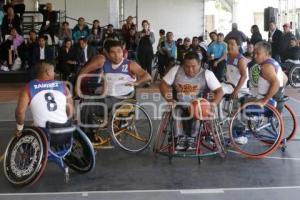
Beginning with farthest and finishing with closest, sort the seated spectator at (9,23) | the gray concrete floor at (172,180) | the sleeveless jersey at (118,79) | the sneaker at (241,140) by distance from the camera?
1. the seated spectator at (9,23)
2. the sleeveless jersey at (118,79)
3. the sneaker at (241,140)
4. the gray concrete floor at (172,180)

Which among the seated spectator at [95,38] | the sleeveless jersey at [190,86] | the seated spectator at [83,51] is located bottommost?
the sleeveless jersey at [190,86]

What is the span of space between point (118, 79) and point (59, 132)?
1471mm

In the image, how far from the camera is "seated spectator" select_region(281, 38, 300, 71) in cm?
1225

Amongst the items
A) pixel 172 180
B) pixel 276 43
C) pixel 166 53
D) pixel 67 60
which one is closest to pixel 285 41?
pixel 276 43

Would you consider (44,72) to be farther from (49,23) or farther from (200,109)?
(49,23)

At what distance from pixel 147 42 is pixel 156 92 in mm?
2033

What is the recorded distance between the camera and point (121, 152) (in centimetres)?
571

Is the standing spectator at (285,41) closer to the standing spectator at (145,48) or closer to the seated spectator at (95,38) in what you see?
the standing spectator at (145,48)

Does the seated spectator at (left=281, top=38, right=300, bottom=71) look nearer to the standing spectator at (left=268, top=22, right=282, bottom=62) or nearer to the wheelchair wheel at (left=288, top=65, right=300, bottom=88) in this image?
the wheelchair wheel at (left=288, top=65, right=300, bottom=88)

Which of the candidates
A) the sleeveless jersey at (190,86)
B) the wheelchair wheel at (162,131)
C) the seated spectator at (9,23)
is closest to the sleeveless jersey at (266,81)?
the sleeveless jersey at (190,86)

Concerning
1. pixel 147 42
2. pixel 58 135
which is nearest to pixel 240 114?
pixel 58 135

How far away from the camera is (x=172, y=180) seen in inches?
180

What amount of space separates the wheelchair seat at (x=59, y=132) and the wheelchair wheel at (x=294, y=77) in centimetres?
863

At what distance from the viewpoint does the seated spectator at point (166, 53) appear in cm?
1302
